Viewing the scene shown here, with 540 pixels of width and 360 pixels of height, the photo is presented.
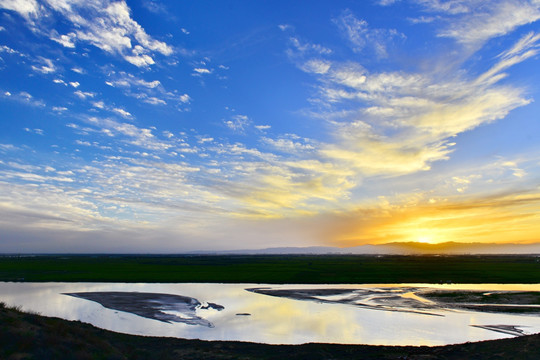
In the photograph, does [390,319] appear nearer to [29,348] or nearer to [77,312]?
[29,348]

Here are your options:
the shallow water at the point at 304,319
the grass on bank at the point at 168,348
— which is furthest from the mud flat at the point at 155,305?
the grass on bank at the point at 168,348

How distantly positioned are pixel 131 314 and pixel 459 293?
140 feet

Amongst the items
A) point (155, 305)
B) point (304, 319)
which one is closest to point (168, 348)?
point (304, 319)

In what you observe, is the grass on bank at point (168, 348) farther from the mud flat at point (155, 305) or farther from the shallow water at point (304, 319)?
the mud flat at point (155, 305)

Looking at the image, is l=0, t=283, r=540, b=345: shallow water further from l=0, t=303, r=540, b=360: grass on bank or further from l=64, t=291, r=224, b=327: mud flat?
l=0, t=303, r=540, b=360: grass on bank

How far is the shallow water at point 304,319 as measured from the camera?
2550 cm

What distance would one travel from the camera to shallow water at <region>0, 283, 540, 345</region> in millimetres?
25500

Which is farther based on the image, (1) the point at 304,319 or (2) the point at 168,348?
(1) the point at 304,319

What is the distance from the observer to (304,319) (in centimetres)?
3141

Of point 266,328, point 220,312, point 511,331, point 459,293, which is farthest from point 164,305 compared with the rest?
point 459,293

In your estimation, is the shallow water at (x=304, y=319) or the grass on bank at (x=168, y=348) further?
the shallow water at (x=304, y=319)

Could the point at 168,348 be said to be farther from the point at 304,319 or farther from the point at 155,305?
the point at 155,305

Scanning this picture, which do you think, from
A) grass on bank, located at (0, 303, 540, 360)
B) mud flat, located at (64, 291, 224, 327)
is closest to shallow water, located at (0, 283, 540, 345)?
mud flat, located at (64, 291, 224, 327)

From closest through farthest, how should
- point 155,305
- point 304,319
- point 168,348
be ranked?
point 168,348
point 304,319
point 155,305
